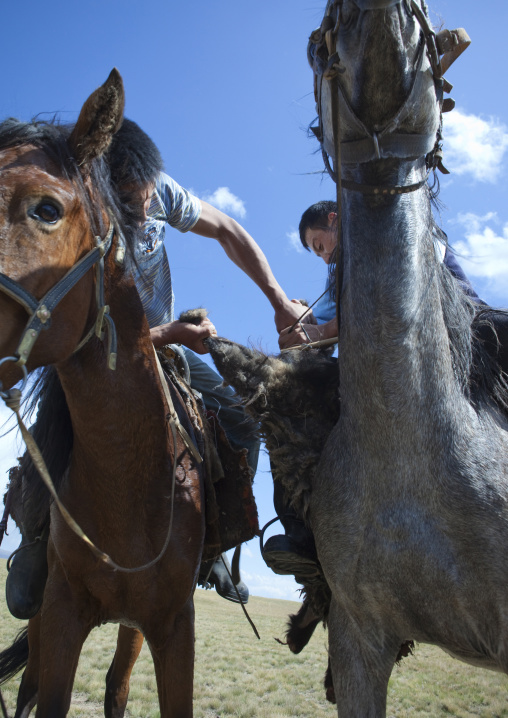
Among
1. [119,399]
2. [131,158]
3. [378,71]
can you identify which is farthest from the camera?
[131,158]

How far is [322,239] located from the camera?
5.43 metres

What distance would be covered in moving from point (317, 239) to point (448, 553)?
12.0ft

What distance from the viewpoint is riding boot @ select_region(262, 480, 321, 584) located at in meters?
3.15

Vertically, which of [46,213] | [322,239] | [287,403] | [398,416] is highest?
[322,239]

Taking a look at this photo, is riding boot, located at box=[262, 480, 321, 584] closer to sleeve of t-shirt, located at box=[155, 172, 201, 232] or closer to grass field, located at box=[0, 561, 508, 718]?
sleeve of t-shirt, located at box=[155, 172, 201, 232]

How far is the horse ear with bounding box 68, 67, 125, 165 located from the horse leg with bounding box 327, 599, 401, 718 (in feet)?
7.99

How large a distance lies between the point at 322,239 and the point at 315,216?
276mm

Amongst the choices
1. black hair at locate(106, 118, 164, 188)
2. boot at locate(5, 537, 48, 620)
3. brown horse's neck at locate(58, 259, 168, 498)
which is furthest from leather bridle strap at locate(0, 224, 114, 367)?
boot at locate(5, 537, 48, 620)

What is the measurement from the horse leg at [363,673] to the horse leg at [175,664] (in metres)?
0.83

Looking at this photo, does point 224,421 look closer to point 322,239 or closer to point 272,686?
point 322,239

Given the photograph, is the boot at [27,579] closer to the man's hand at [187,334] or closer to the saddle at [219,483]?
the saddle at [219,483]

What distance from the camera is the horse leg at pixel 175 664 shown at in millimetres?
3021

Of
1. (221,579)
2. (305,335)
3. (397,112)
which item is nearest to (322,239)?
(305,335)

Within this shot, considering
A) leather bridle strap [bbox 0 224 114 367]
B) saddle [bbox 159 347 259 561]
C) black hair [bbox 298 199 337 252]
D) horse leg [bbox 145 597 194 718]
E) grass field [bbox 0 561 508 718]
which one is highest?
black hair [bbox 298 199 337 252]
